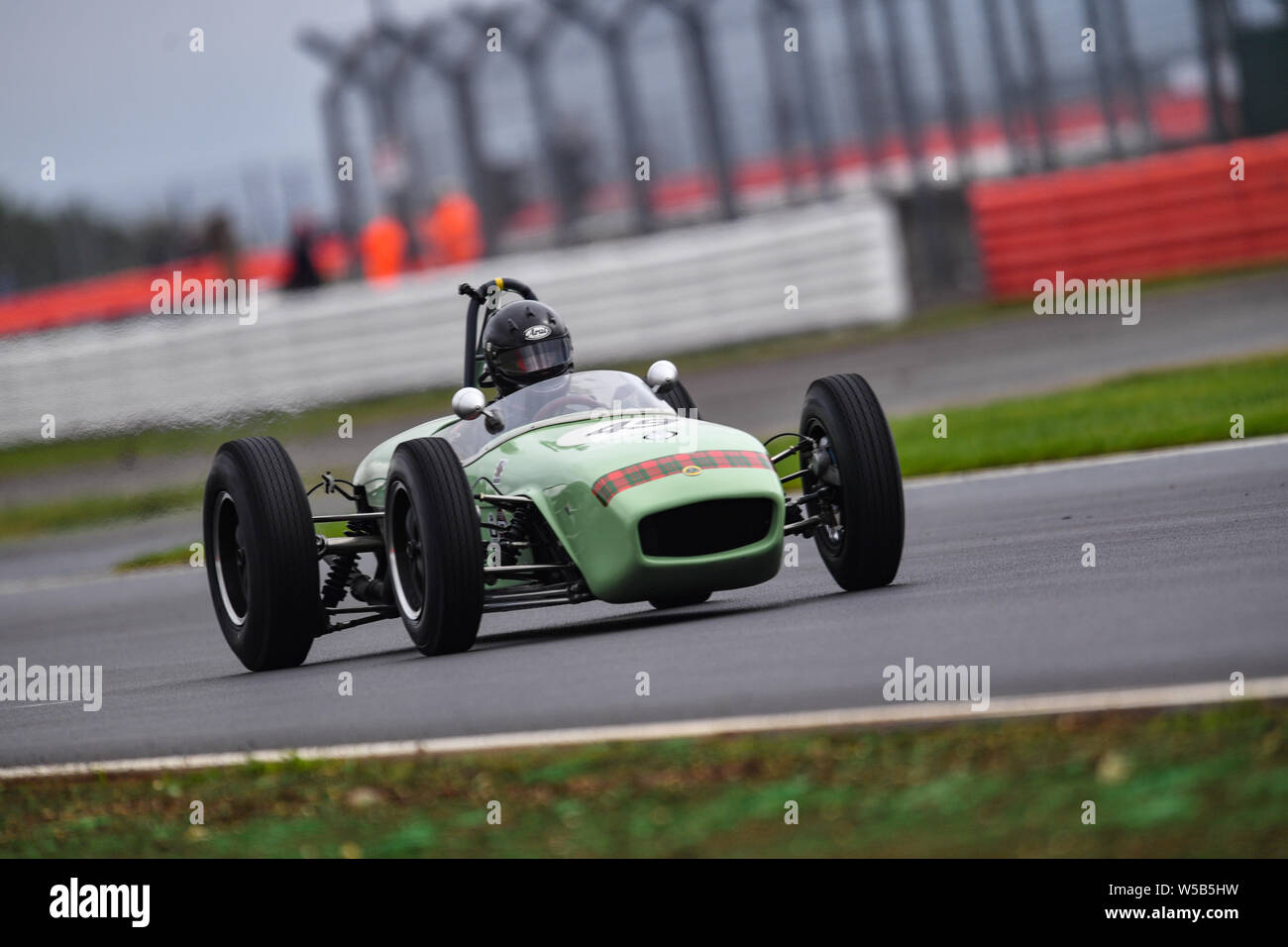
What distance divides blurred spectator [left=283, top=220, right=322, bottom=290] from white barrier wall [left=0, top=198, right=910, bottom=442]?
3.16 meters

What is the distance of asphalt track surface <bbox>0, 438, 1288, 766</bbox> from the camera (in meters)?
7.18

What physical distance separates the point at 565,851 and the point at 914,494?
965cm

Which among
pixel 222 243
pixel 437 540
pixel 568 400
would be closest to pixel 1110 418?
pixel 568 400

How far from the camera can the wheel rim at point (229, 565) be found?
10414 millimetres

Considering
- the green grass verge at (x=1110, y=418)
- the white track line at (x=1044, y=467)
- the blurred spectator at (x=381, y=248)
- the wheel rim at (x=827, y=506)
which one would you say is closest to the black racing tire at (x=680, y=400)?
the wheel rim at (x=827, y=506)

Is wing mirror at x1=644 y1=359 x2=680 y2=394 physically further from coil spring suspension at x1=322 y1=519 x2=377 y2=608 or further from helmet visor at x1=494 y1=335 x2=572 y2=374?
coil spring suspension at x1=322 y1=519 x2=377 y2=608

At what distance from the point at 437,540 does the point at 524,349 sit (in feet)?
5.78

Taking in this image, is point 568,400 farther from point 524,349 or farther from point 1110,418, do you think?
point 1110,418

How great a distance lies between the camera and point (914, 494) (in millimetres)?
14953

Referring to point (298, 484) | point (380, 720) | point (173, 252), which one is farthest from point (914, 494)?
point (173, 252)

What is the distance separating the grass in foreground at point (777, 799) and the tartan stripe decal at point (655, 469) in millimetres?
2112

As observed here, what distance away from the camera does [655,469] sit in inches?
352

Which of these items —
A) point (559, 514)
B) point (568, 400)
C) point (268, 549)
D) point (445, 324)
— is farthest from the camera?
point (445, 324)
